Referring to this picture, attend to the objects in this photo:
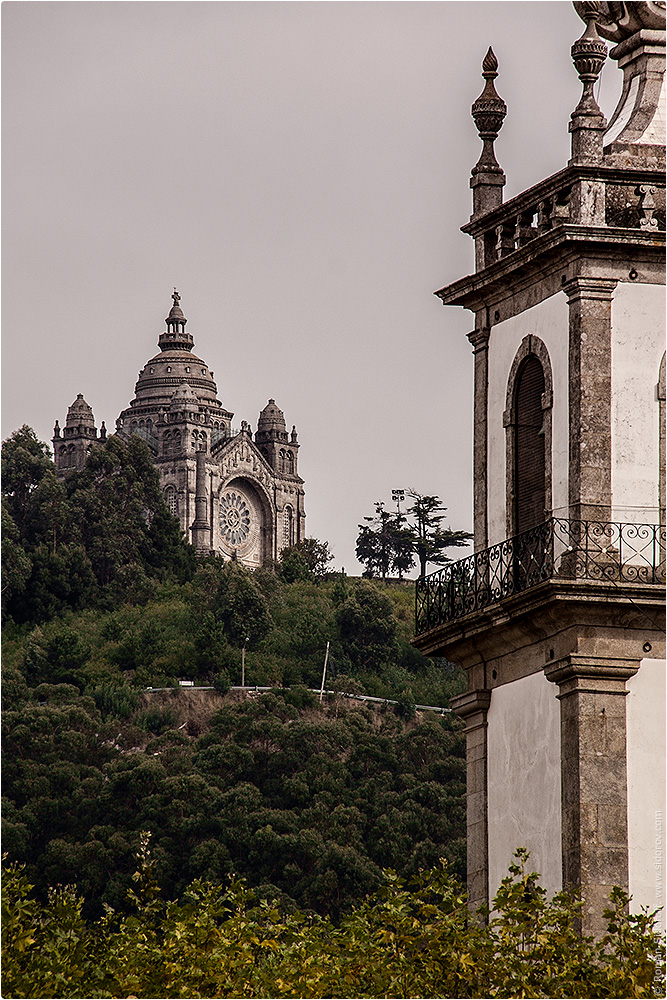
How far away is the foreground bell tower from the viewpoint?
3031 cm

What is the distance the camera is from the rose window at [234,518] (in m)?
170

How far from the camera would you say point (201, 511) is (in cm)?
16888

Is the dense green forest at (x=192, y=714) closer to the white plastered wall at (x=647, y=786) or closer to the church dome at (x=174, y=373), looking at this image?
the church dome at (x=174, y=373)

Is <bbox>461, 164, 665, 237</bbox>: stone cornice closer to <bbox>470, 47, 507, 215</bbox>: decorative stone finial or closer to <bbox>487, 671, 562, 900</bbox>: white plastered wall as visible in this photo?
<bbox>470, 47, 507, 215</bbox>: decorative stone finial

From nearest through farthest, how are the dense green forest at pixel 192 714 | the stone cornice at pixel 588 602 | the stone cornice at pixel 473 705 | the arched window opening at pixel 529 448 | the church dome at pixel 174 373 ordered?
the stone cornice at pixel 588 602 → the arched window opening at pixel 529 448 → the stone cornice at pixel 473 705 → the dense green forest at pixel 192 714 → the church dome at pixel 174 373

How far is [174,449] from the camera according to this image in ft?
570

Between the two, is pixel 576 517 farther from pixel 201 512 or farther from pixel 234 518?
pixel 234 518

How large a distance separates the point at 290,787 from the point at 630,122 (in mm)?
81149

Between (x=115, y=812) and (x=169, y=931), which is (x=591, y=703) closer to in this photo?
(x=169, y=931)

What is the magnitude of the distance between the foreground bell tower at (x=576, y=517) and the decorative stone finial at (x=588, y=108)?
25mm

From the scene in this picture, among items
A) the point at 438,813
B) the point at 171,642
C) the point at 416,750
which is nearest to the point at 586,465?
the point at 438,813

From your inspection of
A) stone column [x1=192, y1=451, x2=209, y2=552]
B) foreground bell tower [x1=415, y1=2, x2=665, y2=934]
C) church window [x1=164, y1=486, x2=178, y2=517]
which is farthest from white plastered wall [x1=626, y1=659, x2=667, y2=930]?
church window [x1=164, y1=486, x2=178, y2=517]

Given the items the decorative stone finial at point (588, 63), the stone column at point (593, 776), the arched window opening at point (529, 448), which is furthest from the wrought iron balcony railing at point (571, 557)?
the decorative stone finial at point (588, 63)

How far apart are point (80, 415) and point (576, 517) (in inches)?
5449
